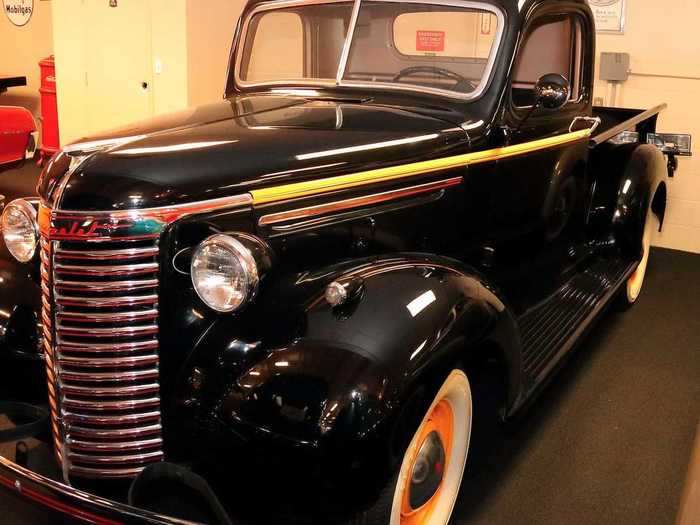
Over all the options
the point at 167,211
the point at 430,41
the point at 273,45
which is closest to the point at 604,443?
the point at 430,41

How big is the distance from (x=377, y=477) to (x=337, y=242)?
2.62 feet

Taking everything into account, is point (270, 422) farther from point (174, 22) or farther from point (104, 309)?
point (174, 22)

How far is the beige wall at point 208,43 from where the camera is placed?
6.62 metres

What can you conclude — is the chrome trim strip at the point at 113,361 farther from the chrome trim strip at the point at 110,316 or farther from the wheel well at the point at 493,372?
the wheel well at the point at 493,372

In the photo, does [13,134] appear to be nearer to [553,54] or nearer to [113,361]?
[553,54]

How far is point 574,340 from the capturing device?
9.85ft

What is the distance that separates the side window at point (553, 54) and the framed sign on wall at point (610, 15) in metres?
2.55

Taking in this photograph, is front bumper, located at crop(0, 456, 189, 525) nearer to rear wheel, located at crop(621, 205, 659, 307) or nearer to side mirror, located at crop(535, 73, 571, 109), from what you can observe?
side mirror, located at crop(535, 73, 571, 109)

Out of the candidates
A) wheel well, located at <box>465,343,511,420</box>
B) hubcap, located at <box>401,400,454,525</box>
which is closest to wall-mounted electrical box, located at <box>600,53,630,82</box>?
wheel well, located at <box>465,343,511,420</box>

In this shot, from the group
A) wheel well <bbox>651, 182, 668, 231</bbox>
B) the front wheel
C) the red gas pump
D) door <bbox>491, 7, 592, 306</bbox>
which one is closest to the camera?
the front wheel

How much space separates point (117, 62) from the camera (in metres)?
7.32

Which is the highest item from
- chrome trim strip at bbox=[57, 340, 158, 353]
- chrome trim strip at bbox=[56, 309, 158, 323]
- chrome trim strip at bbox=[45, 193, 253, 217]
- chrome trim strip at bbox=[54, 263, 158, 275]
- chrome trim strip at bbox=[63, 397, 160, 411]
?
chrome trim strip at bbox=[45, 193, 253, 217]

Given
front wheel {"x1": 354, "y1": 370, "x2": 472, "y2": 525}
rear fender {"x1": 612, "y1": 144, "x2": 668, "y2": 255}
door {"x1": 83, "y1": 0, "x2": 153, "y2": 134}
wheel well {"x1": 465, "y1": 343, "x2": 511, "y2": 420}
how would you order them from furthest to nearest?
door {"x1": 83, "y1": 0, "x2": 153, "y2": 134} → rear fender {"x1": 612, "y1": 144, "x2": 668, "y2": 255} → wheel well {"x1": 465, "y1": 343, "x2": 511, "y2": 420} → front wheel {"x1": 354, "y1": 370, "x2": 472, "y2": 525}

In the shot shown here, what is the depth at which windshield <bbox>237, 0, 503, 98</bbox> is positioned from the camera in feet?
9.45
